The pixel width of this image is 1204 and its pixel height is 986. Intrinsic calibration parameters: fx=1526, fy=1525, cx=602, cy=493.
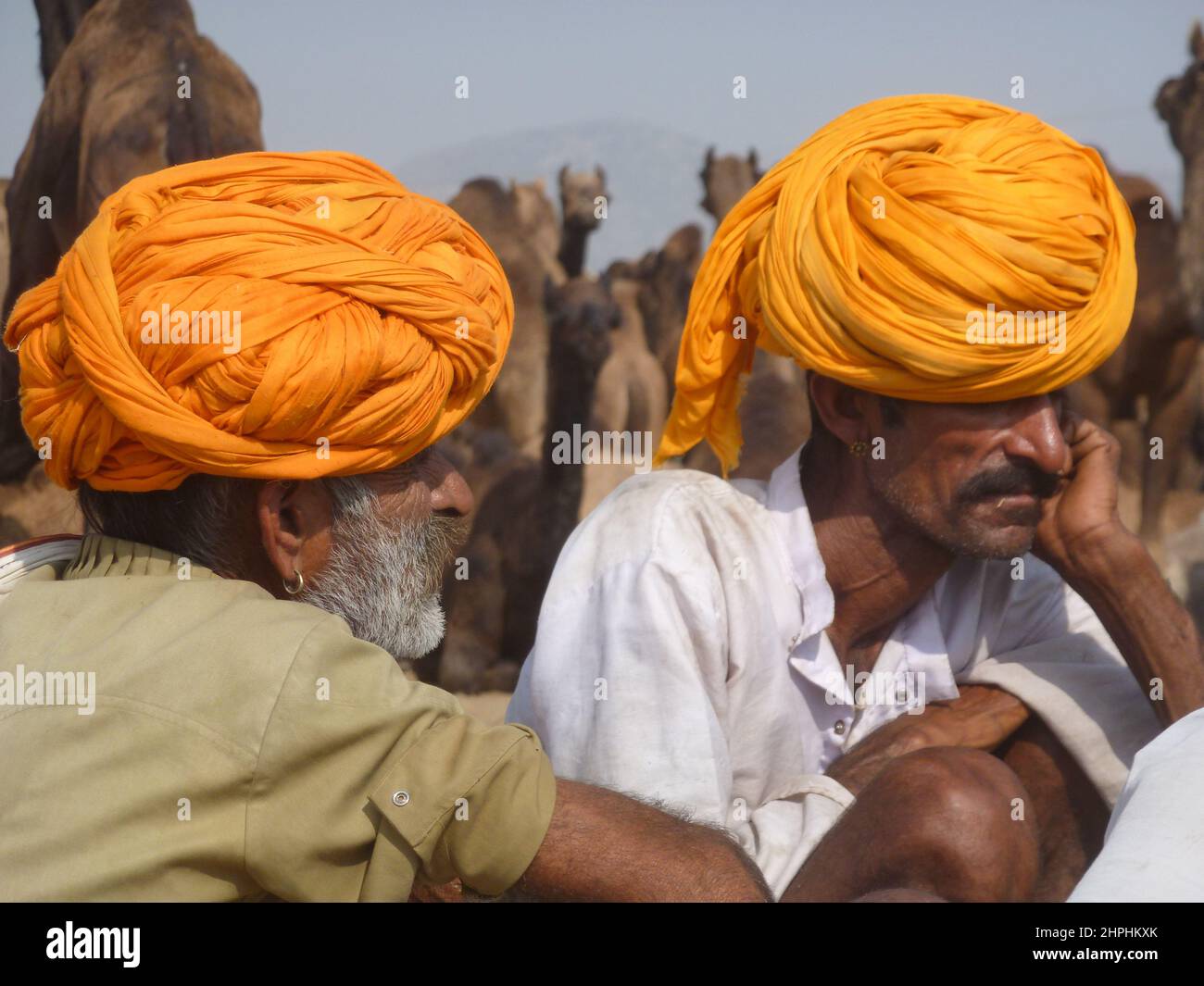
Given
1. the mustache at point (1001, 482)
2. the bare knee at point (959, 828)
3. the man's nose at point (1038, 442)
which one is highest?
the man's nose at point (1038, 442)

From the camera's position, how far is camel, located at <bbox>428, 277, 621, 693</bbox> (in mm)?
8469

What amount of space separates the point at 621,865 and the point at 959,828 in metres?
0.62

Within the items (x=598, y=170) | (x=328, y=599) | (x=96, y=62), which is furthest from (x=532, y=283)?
(x=328, y=599)

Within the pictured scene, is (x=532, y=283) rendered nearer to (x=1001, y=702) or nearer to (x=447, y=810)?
(x=1001, y=702)

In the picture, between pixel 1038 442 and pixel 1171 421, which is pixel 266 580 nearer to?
pixel 1038 442

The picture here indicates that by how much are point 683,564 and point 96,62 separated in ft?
12.9

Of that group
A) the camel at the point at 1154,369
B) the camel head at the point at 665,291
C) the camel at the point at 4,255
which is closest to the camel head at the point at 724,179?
the camel head at the point at 665,291

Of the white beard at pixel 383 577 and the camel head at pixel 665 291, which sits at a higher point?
the white beard at pixel 383 577

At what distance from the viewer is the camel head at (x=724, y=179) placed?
17438 millimetres

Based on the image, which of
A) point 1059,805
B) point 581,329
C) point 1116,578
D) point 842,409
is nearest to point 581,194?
point 581,329

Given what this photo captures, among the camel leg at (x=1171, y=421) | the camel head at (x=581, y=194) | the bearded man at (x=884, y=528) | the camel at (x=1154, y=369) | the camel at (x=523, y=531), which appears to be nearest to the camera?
the bearded man at (x=884, y=528)

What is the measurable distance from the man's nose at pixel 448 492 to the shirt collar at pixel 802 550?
2.82 feet

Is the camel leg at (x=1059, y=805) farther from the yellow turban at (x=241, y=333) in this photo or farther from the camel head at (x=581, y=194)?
the camel head at (x=581, y=194)

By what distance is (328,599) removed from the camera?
248 centimetres
